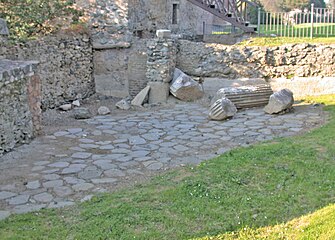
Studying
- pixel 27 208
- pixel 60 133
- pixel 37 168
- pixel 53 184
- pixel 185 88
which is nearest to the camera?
pixel 27 208

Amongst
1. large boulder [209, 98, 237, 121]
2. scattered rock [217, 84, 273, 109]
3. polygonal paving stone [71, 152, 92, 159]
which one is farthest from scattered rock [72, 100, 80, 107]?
polygonal paving stone [71, 152, 92, 159]

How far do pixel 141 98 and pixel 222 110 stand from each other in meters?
3.10

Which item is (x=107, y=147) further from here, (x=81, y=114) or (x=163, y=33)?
(x=163, y=33)

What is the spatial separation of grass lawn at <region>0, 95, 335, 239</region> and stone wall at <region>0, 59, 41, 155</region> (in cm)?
298

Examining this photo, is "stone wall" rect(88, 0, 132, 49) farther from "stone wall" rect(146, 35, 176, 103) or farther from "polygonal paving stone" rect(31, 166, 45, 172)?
"polygonal paving stone" rect(31, 166, 45, 172)

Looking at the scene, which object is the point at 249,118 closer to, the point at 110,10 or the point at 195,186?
the point at 195,186

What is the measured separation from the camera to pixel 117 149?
8.43 metres

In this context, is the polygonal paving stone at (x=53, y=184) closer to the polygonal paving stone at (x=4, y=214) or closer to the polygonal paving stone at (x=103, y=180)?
the polygonal paving stone at (x=103, y=180)

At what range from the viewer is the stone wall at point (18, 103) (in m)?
7.93

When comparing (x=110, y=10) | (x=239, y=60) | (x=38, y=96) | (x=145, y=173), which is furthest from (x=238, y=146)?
Answer: (x=110, y=10)

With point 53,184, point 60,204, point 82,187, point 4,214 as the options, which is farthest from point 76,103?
point 4,214

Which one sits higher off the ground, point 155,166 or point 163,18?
point 163,18

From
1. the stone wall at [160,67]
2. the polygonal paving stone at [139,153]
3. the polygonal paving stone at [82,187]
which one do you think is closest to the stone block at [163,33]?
the stone wall at [160,67]

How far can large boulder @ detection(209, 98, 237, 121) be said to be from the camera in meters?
10.5
